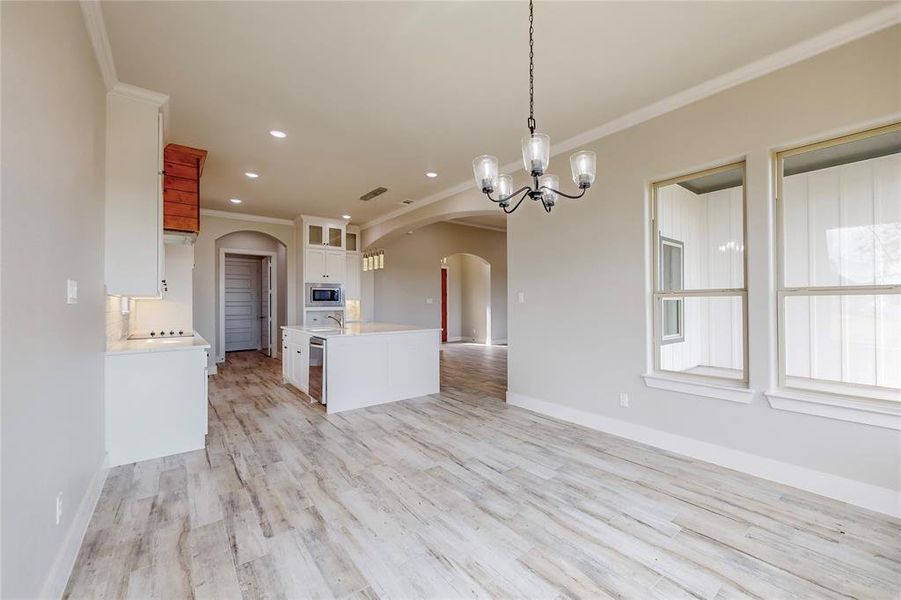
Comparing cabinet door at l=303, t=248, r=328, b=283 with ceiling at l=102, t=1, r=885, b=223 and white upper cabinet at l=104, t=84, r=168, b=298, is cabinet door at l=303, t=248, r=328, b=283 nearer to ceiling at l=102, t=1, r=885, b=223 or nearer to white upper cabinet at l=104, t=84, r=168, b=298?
ceiling at l=102, t=1, r=885, b=223

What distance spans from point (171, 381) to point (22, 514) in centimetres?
194

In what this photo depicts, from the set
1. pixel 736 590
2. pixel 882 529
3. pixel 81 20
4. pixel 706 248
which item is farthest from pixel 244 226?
pixel 882 529

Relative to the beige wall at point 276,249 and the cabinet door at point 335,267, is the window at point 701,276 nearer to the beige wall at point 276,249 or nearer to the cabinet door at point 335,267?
the cabinet door at point 335,267

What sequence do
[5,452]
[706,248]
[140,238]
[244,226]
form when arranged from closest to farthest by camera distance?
[5,452]
[140,238]
[706,248]
[244,226]

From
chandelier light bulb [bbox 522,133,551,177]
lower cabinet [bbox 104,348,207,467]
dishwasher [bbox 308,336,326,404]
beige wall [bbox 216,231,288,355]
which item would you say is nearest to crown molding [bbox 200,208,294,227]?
beige wall [bbox 216,231,288,355]

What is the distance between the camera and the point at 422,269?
929cm

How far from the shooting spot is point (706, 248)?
3148 millimetres

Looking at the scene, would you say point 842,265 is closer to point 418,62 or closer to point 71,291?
point 418,62

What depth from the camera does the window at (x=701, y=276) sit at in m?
2.91

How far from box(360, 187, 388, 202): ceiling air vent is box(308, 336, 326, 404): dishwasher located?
244 centimetres

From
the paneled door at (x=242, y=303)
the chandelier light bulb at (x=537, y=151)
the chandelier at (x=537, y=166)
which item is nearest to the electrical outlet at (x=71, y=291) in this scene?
the chandelier at (x=537, y=166)

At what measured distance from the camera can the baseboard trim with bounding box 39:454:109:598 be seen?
4.94ft

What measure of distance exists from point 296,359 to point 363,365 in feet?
4.07

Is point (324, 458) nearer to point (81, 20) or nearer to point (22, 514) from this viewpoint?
point (22, 514)
